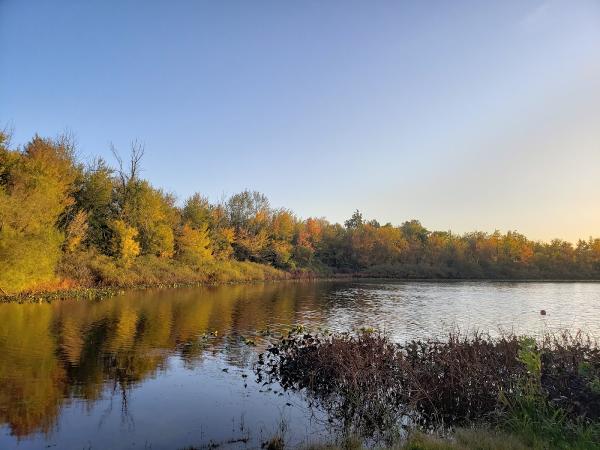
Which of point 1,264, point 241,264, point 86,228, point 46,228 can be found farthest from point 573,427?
point 241,264

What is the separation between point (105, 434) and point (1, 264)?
2524cm

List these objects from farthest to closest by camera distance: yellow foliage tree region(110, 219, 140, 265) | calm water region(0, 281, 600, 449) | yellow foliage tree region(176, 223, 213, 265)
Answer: yellow foliage tree region(176, 223, 213, 265), yellow foliage tree region(110, 219, 140, 265), calm water region(0, 281, 600, 449)

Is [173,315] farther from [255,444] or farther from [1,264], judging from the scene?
[255,444]

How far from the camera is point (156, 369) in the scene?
15289 mm

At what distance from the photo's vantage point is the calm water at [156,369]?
9898 millimetres

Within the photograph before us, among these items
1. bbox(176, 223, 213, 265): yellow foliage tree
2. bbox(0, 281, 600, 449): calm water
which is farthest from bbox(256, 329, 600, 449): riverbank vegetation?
bbox(176, 223, 213, 265): yellow foliage tree

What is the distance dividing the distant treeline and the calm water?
673cm

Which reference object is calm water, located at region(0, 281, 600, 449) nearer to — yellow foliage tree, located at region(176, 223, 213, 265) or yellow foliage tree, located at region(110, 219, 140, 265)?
yellow foliage tree, located at region(110, 219, 140, 265)

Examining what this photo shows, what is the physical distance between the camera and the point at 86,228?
48.1 meters

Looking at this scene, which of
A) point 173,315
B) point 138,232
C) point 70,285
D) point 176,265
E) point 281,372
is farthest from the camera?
point 176,265

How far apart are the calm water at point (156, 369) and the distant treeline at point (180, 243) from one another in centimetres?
673

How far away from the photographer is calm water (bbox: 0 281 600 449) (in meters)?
9.90

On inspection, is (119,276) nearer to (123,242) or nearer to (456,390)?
(123,242)

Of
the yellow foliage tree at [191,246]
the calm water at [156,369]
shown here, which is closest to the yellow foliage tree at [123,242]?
the yellow foliage tree at [191,246]
